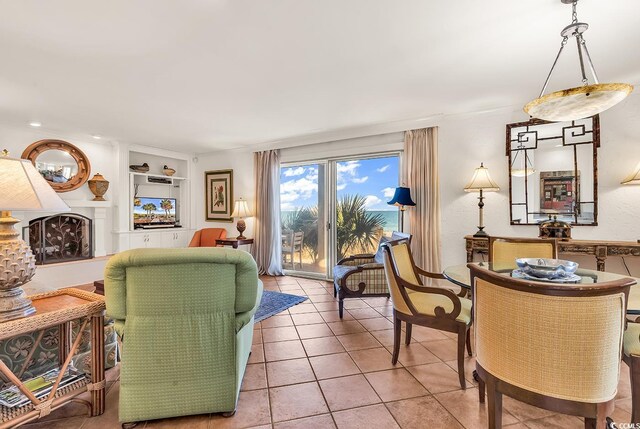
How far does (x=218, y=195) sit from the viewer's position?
614 centimetres

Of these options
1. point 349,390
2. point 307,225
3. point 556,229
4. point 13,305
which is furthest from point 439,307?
point 307,225

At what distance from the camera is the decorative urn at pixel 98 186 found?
16.3 ft

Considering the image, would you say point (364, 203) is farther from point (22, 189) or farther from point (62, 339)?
point (22, 189)

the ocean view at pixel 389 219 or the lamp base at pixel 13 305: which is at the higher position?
the ocean view at pixel 389 219

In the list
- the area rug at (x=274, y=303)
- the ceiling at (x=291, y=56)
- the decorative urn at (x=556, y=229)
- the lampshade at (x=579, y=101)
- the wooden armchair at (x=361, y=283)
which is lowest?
the area rug at (x=274, y=303)

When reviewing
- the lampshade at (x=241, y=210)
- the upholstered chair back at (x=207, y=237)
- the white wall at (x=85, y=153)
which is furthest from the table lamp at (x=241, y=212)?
the white wall at (x=85, y=153)

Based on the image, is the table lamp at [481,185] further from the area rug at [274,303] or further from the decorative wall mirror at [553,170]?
the area rug at [274,303]

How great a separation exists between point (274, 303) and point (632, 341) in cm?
314

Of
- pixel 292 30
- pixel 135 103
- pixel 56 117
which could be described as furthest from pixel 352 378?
pixel 56 117

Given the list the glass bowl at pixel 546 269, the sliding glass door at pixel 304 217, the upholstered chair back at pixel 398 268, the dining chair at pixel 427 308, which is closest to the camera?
the glass bowl at pixel 546 269

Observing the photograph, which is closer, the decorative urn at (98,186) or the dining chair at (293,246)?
the decorative urn at (98,186)

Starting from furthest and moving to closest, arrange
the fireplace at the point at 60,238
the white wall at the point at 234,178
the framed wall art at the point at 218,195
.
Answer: the framed wall art at the point at 218,195 < the white wall at the point at 234,178 < the fireplace at the point at 60,238

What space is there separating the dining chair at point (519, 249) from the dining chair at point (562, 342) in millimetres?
1440

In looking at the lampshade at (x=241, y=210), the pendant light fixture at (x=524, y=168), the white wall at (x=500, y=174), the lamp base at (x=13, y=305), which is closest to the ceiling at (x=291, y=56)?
the white wall at (x=500, y=174)
